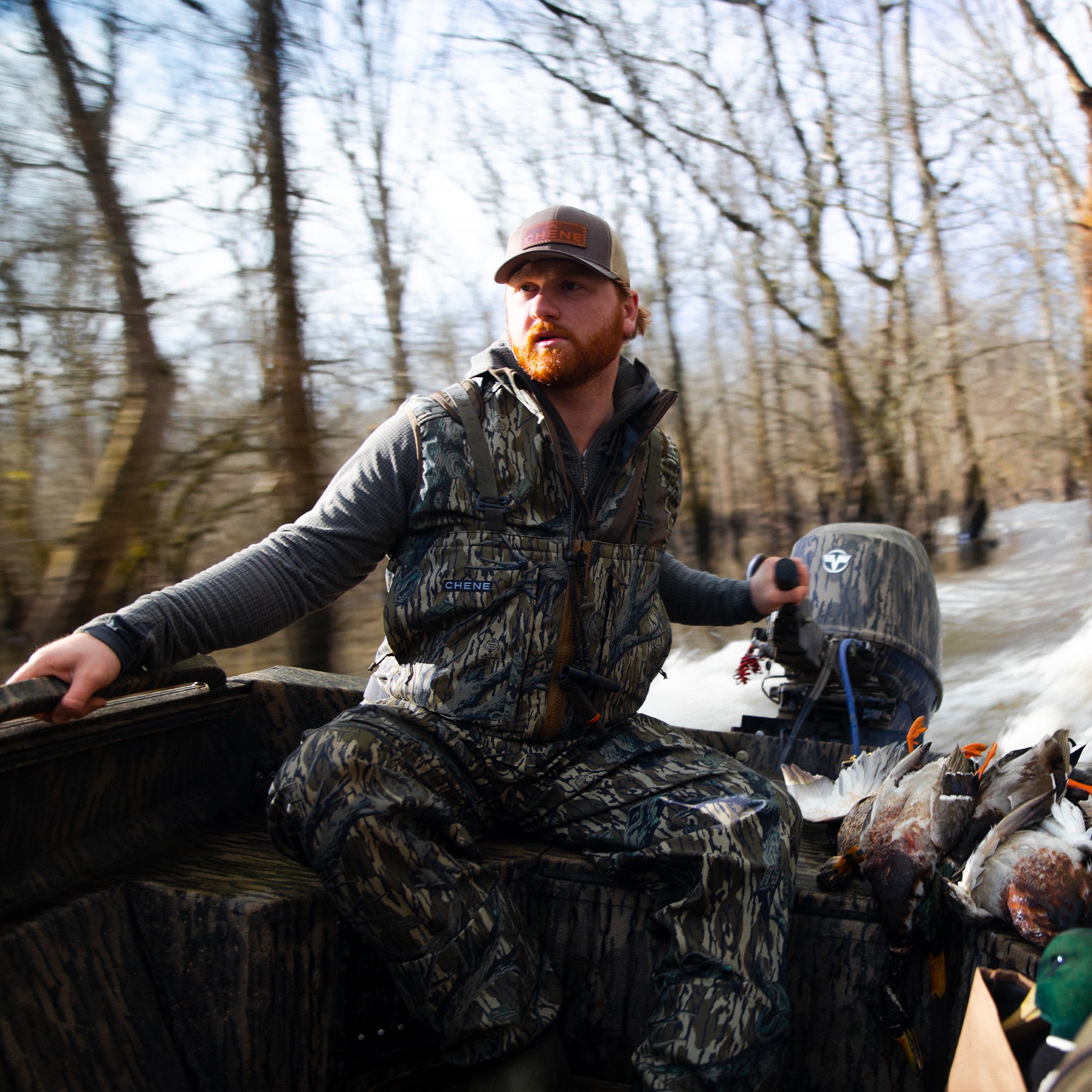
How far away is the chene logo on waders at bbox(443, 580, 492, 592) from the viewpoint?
87.7 inches

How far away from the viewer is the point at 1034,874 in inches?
73.9

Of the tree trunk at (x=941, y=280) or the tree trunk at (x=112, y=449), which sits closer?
the tree trunk at (x=112, y=449)

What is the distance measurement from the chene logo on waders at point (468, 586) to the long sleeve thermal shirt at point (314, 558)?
0.72 ft

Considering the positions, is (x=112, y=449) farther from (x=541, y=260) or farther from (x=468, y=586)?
(x=468, y=586)

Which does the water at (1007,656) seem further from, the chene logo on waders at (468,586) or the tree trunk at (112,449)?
the tree trunk at (112,449)

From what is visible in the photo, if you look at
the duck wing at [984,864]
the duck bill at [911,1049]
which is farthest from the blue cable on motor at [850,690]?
the duck bill at [911,1049]

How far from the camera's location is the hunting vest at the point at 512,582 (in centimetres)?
222

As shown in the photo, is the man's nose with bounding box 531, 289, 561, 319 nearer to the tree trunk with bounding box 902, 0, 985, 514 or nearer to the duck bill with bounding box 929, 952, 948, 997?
the duck bill with bounding box 929, 952, 948, 997

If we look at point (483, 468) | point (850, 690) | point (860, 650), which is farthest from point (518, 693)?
point (860, 650)

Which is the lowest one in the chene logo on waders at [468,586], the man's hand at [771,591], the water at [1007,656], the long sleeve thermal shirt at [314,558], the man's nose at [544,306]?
the water at [1007,656]

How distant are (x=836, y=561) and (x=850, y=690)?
59 centimetres

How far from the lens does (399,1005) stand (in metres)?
2.12

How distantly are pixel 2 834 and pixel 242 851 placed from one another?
597 mm

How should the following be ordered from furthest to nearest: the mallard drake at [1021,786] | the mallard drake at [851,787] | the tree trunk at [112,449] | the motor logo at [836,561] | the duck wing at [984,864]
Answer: the tree trunk at [112,449]
the motor logo at [836,561]
the mallard drake at [851,787]
the mallard drake at [1021,786]
the duck wing at [984,864]
